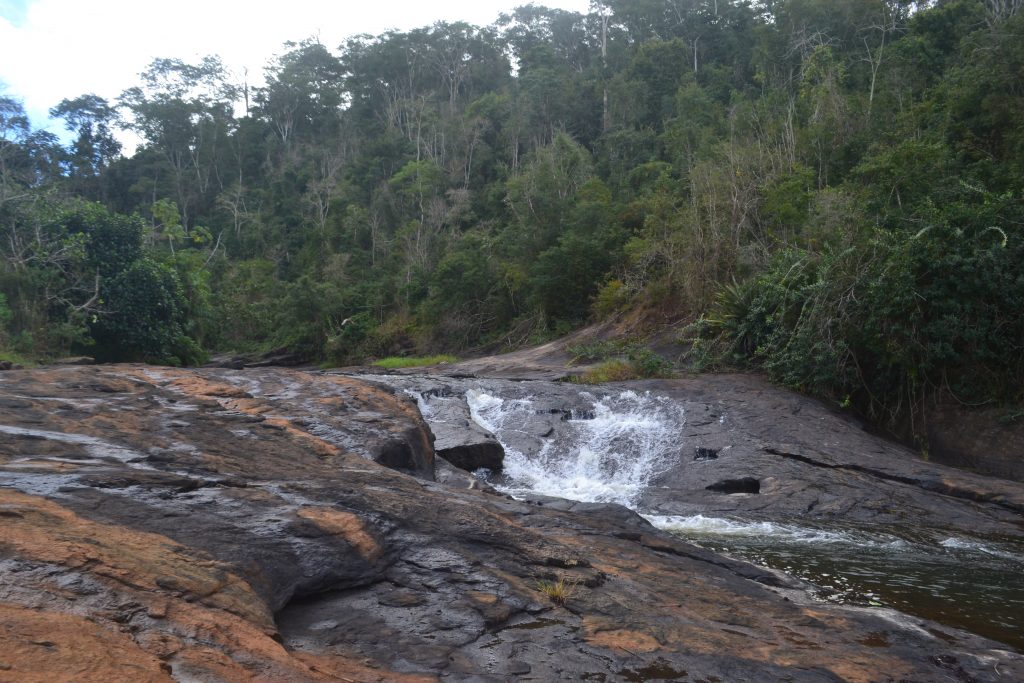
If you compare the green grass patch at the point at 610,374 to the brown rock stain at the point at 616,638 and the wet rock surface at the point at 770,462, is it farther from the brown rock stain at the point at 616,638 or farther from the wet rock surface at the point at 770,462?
the brown rock stain at the point at 616,638

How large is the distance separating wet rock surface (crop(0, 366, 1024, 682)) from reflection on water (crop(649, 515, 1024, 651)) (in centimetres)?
82

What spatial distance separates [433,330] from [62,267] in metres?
14.8

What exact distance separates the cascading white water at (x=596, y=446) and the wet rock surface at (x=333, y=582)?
4.47 metres

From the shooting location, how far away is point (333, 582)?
4.40m

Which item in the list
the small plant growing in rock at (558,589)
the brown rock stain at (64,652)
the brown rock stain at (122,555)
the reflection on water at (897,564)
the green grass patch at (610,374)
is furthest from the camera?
the green grass patch at (610,374)

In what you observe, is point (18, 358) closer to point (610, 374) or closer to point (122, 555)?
point (610, 374)

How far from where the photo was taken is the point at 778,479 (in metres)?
11.3

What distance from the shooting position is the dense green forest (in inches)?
579

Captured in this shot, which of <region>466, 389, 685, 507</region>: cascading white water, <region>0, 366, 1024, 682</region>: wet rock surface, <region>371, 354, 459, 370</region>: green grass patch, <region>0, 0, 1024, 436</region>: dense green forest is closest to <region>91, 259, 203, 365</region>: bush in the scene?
<region>0, 0, 1024, 436</region>: dense green forest

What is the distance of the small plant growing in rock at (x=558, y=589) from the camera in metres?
4.76

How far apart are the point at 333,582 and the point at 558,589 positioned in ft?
4.65

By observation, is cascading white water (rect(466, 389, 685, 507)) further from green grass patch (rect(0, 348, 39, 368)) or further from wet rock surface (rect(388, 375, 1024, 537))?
green grass patch (rect(0, 348, 39, 368))

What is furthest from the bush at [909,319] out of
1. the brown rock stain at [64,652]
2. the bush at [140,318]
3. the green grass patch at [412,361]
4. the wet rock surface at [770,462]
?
the bush at [140,318]

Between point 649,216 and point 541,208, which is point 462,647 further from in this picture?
point 541,208
